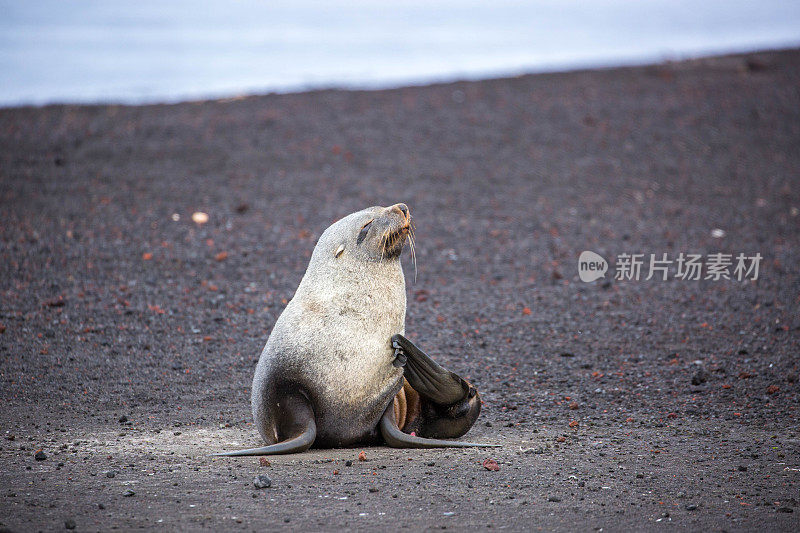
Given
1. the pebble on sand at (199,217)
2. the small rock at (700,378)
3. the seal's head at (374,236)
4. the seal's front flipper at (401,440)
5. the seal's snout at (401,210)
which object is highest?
the pebble on sand at (199,217)

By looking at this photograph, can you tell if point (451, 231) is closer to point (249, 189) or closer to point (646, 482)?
point (249, 189)

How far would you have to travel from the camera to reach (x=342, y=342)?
5445mm

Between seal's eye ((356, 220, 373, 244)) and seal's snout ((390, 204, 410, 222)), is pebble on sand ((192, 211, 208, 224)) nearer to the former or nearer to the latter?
seal's eye ((356, 220, 373, 244))

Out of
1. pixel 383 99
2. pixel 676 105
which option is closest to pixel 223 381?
pixel 383 99

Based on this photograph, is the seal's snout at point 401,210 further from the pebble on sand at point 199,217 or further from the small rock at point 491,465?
the pebble on sand at point 199,217

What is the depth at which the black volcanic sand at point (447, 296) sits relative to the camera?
15.9ft

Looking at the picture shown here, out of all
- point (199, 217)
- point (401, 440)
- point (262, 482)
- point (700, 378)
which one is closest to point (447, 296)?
point (700, 378)

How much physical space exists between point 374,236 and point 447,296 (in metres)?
4.01

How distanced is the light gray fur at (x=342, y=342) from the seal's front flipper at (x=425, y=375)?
106mm

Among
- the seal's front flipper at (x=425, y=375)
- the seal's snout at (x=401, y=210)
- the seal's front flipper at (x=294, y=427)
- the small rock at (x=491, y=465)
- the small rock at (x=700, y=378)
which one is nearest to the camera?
the small rock at (x=491, y=465)

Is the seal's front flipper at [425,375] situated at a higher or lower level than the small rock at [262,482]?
higher

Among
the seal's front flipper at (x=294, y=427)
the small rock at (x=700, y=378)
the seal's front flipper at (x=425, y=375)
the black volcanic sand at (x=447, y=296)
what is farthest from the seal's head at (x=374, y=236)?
the small rock at (x=700, y=378)

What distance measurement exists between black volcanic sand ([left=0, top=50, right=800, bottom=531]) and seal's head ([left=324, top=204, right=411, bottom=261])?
4.28 ft

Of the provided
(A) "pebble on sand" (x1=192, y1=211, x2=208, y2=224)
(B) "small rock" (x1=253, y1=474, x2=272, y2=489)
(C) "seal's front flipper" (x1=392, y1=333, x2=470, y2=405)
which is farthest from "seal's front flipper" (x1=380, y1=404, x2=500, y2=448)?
(A) "pebble on sand" (x1=192, y1=211, x2=208, y2=224)
